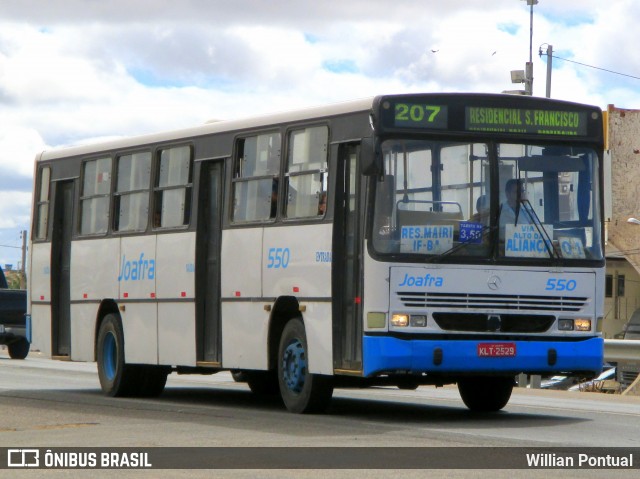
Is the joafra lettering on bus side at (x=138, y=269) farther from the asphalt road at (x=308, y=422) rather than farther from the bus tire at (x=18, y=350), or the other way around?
the bus tire at (x=18, y=350)

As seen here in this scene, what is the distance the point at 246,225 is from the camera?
16.9 m

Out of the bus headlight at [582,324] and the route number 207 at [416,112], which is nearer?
the route number 207 at [416,112]

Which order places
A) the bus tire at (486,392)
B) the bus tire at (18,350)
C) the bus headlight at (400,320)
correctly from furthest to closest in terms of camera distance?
the bus tire at (18,350) < the bus tire at (486,392) < the bus headlight at (400,320)

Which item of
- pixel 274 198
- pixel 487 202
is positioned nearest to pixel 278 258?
pixel 274 198

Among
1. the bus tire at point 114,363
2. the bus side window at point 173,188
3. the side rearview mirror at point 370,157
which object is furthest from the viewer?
the bus tire at point 114,363

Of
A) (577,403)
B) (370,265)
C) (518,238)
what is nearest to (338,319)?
(370,265)

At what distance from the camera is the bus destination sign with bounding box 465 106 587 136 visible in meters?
15.2

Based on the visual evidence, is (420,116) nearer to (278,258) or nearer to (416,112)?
(416,112)

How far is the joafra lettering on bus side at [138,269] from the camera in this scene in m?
18.8

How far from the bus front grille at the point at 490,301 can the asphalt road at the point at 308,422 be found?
114cm

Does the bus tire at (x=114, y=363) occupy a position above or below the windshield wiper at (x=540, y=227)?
below

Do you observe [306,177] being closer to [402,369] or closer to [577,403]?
[402,369]

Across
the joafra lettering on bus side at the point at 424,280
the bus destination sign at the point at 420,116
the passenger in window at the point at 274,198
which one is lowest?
the joafra lettering on bus side at the point at 424,280

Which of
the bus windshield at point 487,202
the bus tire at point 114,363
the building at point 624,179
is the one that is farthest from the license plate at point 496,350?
the building at point 624,179
